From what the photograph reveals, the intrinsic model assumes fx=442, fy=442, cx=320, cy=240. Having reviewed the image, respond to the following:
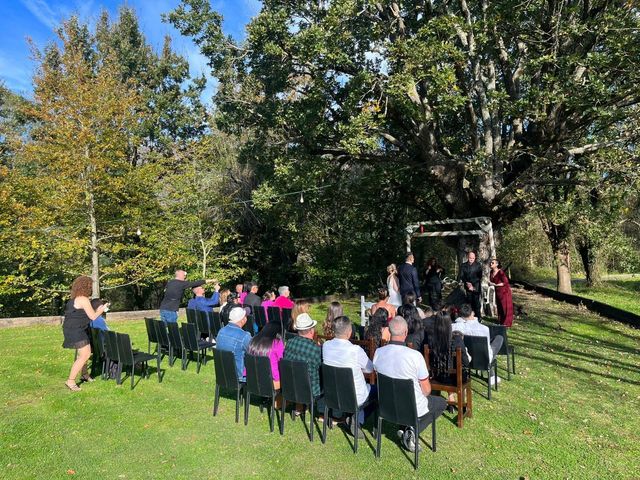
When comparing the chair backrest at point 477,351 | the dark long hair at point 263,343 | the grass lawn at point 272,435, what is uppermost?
the dark long hair at point 263,343

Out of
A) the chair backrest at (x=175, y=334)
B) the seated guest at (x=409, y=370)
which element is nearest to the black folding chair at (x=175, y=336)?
the chair backrest at (x=175, y=334)

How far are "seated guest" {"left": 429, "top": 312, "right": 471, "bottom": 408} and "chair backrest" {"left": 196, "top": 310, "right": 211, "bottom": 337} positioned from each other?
13.9 ft

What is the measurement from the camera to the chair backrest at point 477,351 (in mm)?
5316

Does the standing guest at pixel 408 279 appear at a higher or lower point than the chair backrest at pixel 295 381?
higher

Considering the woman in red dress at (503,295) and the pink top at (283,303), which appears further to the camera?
the woman in red dress at (503,295)

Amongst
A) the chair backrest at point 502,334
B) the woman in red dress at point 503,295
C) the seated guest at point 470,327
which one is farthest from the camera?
the woman in red dress at point 503,295

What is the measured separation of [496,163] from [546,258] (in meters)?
15.7

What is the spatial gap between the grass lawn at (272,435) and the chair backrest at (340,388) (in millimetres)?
394

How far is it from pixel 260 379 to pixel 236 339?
29.3 inches

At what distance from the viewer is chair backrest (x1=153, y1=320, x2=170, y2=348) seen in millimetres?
6754

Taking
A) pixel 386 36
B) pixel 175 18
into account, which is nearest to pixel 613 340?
pixel 386 36

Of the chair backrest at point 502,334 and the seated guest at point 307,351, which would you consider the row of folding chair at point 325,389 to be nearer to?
the seated guest at point 307,351

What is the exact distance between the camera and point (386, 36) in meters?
11.8

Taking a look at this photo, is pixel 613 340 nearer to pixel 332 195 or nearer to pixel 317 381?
pixel 317 381
